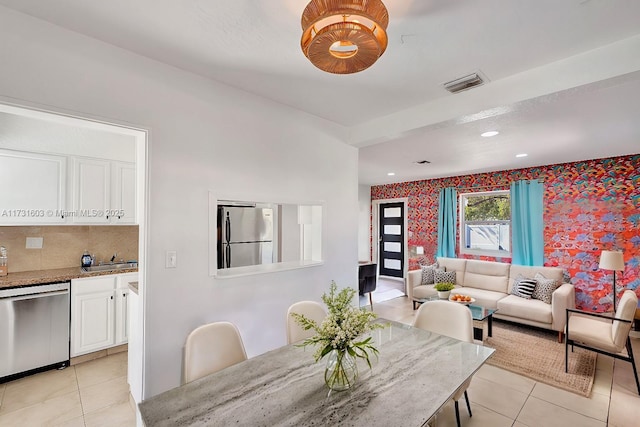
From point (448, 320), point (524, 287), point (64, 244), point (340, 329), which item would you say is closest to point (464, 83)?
point (448, 320)

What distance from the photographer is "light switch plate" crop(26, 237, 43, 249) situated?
3248 millimetres

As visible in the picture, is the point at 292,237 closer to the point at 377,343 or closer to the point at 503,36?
the point at 377,343

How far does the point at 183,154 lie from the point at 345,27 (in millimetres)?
1447

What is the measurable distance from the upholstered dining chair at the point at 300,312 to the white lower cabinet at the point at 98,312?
2333mm

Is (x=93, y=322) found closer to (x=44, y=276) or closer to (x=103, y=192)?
(x=44, y=276)

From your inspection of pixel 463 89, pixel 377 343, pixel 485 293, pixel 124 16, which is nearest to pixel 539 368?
pixel 485 293

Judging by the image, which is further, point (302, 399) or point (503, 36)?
point (503, 36)

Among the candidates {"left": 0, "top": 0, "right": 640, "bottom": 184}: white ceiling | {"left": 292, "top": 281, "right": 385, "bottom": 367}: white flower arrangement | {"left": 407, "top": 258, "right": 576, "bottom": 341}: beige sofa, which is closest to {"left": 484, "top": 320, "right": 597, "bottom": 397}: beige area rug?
{"left": 407, "top": 258, "right": 576, "bottom": 341}: beige sofa

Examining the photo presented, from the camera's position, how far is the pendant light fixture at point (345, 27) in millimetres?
1085

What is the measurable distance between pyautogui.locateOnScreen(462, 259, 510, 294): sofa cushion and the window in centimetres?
45

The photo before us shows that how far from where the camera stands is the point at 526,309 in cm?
411

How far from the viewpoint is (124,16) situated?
151 centimetres

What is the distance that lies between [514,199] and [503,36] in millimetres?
4323

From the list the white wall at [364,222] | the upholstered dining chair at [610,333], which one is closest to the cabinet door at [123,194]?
the white wall at [364,222]
